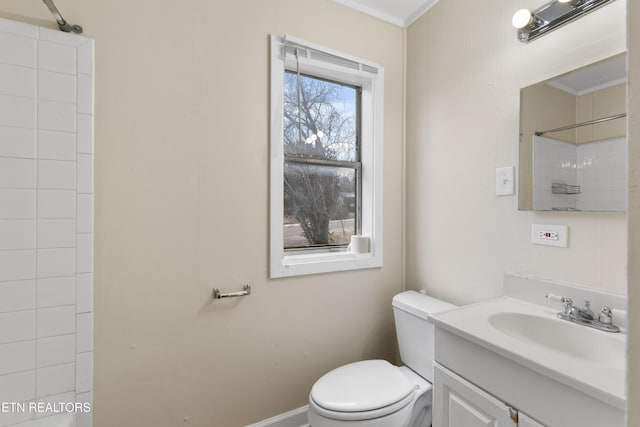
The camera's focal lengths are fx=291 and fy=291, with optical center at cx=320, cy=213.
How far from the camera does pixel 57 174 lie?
Result: 1094mm

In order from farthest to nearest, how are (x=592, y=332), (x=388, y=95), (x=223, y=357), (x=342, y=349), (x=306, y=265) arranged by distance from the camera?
(x=388, y=95) < (x=342, y=349) < (x=306, y=265) < (x=223, y=357) < (x=592, y=332)

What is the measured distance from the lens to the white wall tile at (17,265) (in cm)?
103

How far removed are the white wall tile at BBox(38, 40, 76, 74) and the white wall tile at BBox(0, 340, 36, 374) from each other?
1013 millimetres

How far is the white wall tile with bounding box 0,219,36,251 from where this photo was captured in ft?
3.37

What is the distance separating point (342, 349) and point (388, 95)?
62.1 inches

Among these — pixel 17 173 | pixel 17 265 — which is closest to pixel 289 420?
pixel 17 265

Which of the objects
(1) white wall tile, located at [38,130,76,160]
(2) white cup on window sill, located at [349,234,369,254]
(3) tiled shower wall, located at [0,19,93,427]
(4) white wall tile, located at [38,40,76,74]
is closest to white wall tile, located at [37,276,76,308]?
(3) tiled shower wall, located at [0,19,93,427]

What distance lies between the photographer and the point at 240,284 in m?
1.44

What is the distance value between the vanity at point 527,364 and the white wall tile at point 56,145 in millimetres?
1513

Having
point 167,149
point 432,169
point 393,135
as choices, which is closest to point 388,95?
point 393,135

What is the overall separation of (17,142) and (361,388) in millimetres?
1647

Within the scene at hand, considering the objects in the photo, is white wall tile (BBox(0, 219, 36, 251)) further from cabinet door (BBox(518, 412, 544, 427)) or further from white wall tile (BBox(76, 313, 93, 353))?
cabinet door (BBox(518, 412, 544, 427))

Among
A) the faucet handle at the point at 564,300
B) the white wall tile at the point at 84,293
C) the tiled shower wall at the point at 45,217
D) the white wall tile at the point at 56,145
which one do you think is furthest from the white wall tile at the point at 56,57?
the faucet handle at the point at 564,300

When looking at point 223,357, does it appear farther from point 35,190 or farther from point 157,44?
point 157,44
